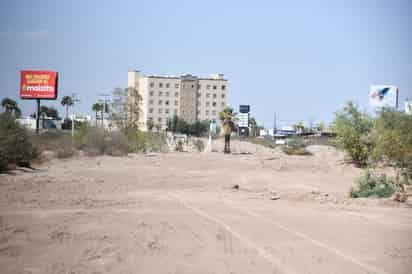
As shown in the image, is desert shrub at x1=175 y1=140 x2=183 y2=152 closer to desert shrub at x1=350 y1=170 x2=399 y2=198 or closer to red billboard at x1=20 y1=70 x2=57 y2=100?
red billboard at x1=20 y1=70 x2=57 y2=100

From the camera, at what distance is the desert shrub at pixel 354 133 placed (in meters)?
46.1

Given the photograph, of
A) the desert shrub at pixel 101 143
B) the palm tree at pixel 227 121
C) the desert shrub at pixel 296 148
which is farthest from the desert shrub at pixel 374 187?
the desert shrub at pixel 296 148

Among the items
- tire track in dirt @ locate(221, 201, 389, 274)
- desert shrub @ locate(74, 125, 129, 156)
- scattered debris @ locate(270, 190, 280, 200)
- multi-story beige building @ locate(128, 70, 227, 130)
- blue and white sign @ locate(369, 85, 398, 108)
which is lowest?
tire track in dirt @ locate(221, 201, 389, 274)

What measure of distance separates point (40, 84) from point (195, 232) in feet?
214

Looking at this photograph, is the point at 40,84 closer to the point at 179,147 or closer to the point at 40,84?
the point at 40,84

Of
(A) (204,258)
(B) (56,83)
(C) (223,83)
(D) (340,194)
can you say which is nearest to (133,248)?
(A) (204,258)

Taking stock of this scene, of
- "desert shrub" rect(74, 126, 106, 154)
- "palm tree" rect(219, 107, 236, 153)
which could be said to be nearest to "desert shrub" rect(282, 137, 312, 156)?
"palm tree" rect(219, 107, 236, 153)

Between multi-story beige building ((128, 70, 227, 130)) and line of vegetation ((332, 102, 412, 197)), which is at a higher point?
multi-story beige building ((128, 70, 227, 130))

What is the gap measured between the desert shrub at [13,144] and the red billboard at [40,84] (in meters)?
41.0

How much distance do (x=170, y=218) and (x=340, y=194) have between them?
11.2 m

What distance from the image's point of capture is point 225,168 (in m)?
40.2

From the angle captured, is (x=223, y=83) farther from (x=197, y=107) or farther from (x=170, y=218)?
(x=170, y=218)

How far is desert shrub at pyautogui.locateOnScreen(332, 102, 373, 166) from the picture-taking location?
46.1 m

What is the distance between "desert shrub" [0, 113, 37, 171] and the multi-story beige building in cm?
12680
